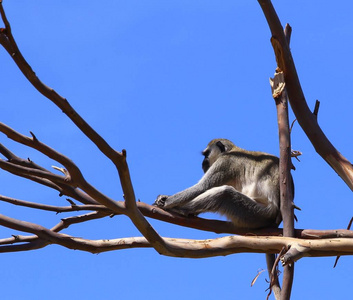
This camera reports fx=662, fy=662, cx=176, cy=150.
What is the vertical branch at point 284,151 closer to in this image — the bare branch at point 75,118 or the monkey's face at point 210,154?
the monkey's face at point 210,154

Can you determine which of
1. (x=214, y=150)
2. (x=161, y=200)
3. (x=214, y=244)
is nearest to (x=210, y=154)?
(x=214, y=150)

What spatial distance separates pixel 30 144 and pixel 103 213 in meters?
2.57

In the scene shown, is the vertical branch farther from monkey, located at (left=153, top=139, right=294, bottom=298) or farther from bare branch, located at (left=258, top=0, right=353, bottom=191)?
monkey, located at (left=153, top=139, right=294, bottom=298)

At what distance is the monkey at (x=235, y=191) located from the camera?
8586 mm

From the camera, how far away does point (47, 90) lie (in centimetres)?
477

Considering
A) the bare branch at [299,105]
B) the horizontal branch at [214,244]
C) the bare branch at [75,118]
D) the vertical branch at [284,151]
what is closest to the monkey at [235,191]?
the vertical branch at [284,151]

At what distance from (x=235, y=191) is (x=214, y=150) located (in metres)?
1.70

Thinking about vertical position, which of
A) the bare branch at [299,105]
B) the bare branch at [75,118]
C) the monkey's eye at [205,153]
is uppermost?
the monkey's eye at [205,153]

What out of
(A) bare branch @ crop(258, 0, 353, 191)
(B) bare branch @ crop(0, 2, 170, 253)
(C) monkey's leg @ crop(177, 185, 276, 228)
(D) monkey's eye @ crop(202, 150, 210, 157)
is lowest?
(B) bare branch @ crop(0, 2, 170, 253)

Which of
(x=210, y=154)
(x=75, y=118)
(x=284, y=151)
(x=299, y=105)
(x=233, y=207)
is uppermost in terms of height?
(x=210, y=154)

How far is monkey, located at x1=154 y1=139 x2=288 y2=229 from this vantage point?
338 inches

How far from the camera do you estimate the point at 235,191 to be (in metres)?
8.86

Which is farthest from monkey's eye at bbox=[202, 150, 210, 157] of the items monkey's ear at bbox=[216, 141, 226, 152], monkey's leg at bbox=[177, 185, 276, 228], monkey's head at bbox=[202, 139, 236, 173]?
monkey's leg at bbox=[177, 185, 276, 228]

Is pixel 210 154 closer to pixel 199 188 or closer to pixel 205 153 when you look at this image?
pixel 205 153
